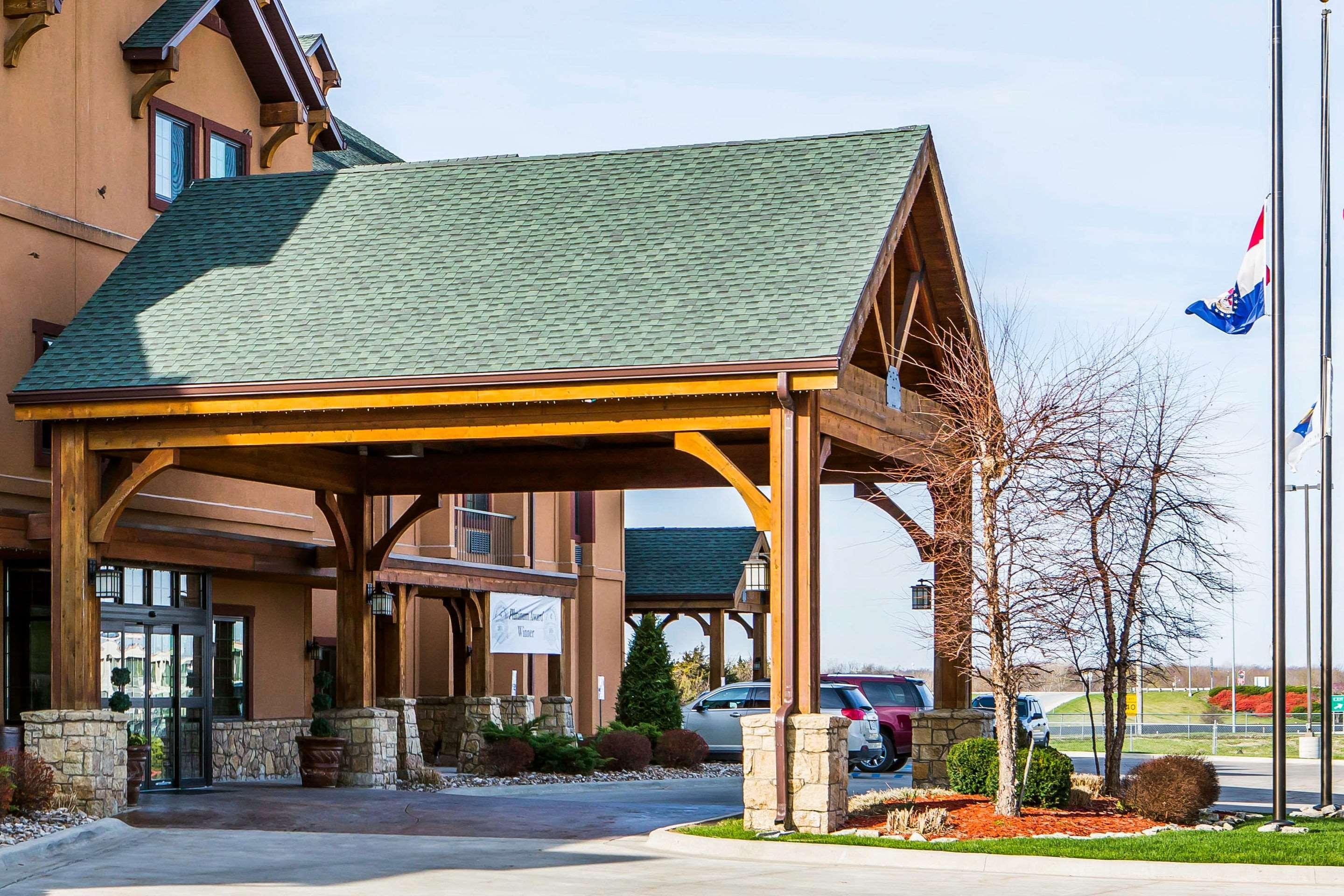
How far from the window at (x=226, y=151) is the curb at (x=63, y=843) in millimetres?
11138

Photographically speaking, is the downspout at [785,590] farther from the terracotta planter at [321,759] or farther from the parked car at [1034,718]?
the parked car at [1034,718]

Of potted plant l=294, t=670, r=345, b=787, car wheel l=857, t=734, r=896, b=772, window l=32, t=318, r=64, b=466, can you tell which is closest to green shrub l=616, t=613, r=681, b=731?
car wheel l=857, t=734, r=896, b=772

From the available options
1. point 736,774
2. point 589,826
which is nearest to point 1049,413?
point 589,826

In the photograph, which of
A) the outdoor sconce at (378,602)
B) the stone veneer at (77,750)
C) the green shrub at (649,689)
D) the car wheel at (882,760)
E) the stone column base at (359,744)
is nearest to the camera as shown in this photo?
the stone veneer at (77,750)

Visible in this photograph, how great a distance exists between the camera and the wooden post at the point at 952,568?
1767cm

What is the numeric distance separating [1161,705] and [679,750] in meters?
57.6

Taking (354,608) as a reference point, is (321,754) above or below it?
below

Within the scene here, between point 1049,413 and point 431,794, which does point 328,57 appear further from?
point 1049,413

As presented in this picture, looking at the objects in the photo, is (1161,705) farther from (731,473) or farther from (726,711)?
(731,473)

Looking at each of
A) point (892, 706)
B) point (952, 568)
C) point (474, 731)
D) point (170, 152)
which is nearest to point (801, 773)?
point (952, 568)

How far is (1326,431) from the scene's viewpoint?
21.2 metres

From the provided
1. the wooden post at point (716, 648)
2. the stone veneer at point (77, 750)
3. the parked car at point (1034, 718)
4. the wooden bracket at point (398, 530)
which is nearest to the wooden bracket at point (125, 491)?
the stone veneer at point (77, 750)

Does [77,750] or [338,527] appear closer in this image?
[77,750]

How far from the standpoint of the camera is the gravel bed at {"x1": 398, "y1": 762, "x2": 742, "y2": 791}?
24.7 metres
